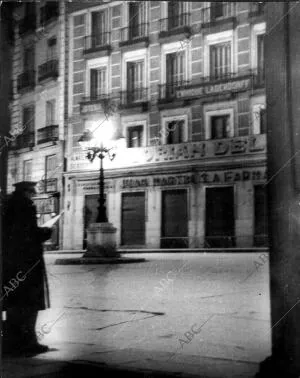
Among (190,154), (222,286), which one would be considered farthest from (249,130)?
(222,286)

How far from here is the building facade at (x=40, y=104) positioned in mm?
1985

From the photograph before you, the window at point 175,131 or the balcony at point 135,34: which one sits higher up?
the balcony at point 135,34

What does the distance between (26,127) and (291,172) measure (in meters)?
1.07

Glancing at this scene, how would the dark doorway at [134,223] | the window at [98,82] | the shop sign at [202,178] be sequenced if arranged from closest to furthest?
the shop sign at [202,178], the dark doorway at [134,223], the window at [98,82]

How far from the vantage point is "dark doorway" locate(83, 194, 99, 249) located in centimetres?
199

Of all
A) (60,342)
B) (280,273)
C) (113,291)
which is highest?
(280,273)

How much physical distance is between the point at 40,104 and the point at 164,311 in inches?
46.1

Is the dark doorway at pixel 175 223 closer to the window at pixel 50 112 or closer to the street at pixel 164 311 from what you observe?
the street at pixel 164 311

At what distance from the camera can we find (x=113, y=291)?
7.18 ft

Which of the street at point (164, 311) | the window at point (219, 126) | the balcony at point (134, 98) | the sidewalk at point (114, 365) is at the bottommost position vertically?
the sidewalk at point (114, 365)

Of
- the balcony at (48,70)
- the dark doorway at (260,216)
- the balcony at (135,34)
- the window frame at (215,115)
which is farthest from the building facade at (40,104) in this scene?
the dark doorway at (260,216)

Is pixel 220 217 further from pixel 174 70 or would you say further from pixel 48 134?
pixel 48 134

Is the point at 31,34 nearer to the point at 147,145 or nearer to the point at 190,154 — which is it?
the point at 147,145

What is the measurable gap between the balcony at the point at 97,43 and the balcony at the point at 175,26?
237mm
